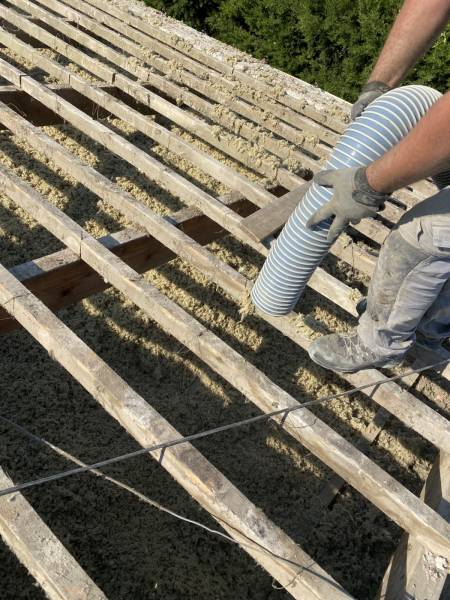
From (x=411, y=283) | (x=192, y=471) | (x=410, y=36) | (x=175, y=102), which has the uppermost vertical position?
(x=410, y=36)

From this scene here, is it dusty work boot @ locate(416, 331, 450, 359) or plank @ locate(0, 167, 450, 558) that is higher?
dusty work boot @ locate(416, 331, 450, 359)

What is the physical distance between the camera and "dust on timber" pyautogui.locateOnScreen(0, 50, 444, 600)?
2344mm

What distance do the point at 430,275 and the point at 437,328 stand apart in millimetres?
492

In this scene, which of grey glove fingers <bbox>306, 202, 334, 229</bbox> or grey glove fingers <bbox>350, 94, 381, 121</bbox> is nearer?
grey glove fingers <bbox>306, 202, 334, 229</bbox>

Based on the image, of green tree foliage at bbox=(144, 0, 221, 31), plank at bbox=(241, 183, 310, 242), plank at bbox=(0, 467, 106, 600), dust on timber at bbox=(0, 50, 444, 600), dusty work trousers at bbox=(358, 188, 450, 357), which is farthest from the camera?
green tree foliage at bbox=(144, 0, 221, 31)

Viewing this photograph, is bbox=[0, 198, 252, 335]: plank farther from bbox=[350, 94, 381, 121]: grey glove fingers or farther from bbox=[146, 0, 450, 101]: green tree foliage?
bbox=[146, 0, 450, 101]: green tree foliage

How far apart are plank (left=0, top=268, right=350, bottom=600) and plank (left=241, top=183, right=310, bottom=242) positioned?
1116 mm

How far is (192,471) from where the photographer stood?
5.72ft

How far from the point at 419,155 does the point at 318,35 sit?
5236mm

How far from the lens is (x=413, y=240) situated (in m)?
2.05

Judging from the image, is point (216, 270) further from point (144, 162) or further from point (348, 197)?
point (144, 162)

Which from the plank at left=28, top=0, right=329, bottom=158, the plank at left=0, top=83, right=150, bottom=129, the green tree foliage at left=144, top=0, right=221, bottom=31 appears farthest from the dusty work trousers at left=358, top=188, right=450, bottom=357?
the green tree foliage at left=144, top=0, right=221, bottom=31

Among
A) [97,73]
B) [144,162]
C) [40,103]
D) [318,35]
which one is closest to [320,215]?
[144,162]

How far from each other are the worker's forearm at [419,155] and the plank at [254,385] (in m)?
0.89
